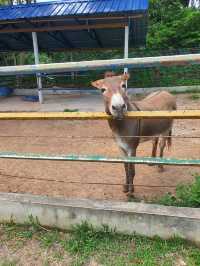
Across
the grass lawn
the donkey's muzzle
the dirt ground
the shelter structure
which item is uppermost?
the shelter structure

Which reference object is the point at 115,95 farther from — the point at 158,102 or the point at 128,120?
the point at 158,102

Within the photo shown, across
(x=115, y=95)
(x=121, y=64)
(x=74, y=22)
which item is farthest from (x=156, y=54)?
(x=121, y=64)

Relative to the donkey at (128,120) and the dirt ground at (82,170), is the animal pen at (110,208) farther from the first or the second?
the dirt ground at (82,170)

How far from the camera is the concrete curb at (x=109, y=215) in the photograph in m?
2.51

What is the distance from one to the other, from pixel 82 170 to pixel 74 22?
690 cm

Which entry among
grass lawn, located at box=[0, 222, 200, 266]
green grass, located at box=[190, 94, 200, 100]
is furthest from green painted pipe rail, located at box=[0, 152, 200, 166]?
green grass, located at box=[190, 94, 200, 100]

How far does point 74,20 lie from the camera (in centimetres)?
1006

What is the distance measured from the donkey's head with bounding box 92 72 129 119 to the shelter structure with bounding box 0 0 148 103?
590cm

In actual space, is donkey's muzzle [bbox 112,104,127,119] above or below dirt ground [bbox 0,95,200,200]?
above

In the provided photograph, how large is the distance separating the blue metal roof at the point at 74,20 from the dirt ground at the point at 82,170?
343 cm

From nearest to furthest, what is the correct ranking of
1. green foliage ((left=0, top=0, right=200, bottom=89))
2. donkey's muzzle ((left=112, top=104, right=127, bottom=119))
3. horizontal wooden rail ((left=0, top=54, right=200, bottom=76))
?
horizontal wooden rail ((left=0, top=54, right=200, bottom=76)) < donkey's muzzle ((left=112, top=104, right=127, bottom=119)) < green foliage ((left=0, top=0, right=200, bottom=89))

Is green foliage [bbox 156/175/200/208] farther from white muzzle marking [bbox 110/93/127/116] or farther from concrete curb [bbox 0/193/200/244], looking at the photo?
white muzzle marking [bbox 110/93/127/116]

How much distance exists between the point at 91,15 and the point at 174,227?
769cm

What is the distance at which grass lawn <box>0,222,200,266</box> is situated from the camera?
8.09 feet
